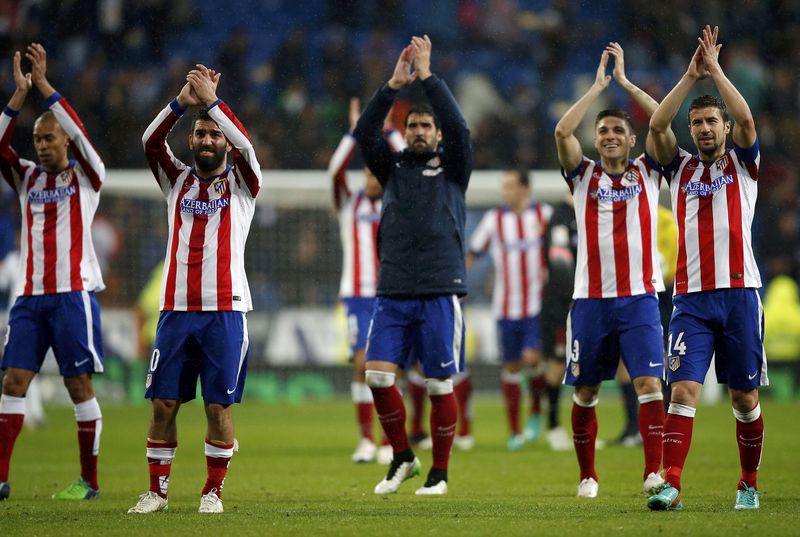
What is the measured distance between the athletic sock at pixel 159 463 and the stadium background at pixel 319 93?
11.2 m

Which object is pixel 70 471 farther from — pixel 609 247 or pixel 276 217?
pixel 276 217

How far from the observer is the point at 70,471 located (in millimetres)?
10414

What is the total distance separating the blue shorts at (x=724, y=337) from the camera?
7.21 meters

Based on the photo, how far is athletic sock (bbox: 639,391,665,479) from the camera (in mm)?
8070

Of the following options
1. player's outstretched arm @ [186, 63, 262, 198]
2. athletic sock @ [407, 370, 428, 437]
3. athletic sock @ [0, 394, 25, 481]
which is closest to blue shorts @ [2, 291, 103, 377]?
athletic sock @ [0, 394, 25, 481]

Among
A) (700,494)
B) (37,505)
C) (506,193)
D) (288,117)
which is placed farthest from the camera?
(288,117)

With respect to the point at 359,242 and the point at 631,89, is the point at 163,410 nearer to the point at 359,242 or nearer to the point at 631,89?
the point at 631,89

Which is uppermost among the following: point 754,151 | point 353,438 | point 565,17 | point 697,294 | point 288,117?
point 565,17

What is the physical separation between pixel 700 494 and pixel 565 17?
704 inches

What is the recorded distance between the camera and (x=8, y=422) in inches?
332

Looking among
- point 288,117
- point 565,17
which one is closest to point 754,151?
point 288,117

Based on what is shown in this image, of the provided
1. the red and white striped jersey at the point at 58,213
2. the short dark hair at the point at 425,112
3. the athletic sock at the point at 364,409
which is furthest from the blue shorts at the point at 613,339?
the athletic sock at the point at 364,409

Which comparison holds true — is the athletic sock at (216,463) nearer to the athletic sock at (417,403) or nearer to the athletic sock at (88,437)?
the athletic sock at (88,437)

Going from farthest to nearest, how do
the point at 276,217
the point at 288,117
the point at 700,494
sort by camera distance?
A: the point at 288,117 → the point at 276,217 → the point at 700,494
